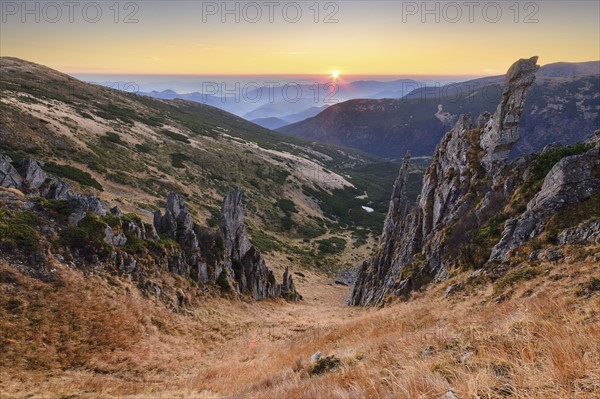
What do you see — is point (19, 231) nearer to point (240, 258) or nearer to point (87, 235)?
point (87, 235)

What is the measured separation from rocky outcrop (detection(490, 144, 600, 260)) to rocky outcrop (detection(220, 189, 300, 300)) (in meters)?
23.4

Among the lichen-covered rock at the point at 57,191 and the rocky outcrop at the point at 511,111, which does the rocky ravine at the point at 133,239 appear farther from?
the rocky outcrop at the point at 511,111

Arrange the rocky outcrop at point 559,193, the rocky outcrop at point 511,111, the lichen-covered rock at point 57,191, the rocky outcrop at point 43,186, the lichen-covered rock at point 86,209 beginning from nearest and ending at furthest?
the rocky outcrop at point 559,193 < the lichen-covered rock at point 86,209 < the rocky outcrop at point 43,186 < the lichen-covered rock at point 57,191 < the rocky outcrop at point 511,111

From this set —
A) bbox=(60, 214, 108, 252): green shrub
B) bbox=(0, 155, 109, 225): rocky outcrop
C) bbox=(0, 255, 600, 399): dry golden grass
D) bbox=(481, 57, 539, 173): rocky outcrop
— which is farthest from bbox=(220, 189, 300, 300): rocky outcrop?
bbox=(481, 57, 539, 173): rocky outcrop

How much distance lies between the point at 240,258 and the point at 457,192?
2317 centimetres

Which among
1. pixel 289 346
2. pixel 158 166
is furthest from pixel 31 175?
pixel 158 166

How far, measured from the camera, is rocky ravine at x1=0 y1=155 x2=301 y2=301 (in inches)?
827

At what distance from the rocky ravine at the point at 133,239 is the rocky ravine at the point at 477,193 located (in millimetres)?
15194

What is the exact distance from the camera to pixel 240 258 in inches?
1422

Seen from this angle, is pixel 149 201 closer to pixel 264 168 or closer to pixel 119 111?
pixel 264 168

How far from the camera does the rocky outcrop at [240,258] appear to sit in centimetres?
3428

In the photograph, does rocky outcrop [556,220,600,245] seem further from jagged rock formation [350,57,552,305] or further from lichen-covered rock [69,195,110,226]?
lichen-covered rock [69,195,110,226]

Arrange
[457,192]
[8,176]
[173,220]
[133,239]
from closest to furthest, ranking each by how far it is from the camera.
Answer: [133,239] → [8,176] → [173,220] → [457,192]

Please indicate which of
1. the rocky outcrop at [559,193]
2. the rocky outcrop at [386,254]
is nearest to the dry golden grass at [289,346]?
the rocky outcrop at [559,193]
